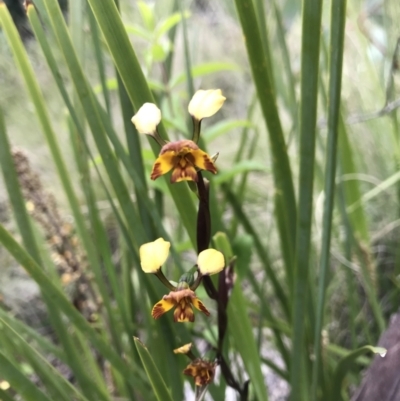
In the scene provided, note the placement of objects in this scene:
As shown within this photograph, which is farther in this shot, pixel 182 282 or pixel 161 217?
pixel 161 217

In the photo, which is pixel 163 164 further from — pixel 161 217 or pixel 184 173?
pixel 161 217

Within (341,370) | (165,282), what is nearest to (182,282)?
(165,282)

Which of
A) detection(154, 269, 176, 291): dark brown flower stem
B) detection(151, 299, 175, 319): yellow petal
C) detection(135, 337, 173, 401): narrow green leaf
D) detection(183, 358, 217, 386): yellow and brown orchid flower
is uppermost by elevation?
detection(154, 269, 176, 291): dark brown flower stem

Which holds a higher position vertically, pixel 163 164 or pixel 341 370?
Answer: pixel 163 164

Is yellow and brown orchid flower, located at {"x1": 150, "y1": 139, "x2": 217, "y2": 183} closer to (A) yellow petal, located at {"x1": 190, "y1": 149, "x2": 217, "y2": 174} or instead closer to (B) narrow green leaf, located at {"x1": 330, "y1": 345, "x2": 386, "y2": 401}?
(A) yellow petal, located at {"x1": 190, "y1": 149, "x2": 217, "y2": 174}

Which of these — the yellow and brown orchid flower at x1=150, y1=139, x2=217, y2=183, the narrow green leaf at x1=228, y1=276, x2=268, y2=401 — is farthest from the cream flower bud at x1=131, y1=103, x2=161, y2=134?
the narrow green leaf at x1=228, y1=276, x2=268, y2=401

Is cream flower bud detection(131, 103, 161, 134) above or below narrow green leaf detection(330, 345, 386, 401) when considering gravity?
above

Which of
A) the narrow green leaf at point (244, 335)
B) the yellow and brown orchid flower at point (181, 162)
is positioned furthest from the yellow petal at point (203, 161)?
the narrow green leaf at point (244, 335)
